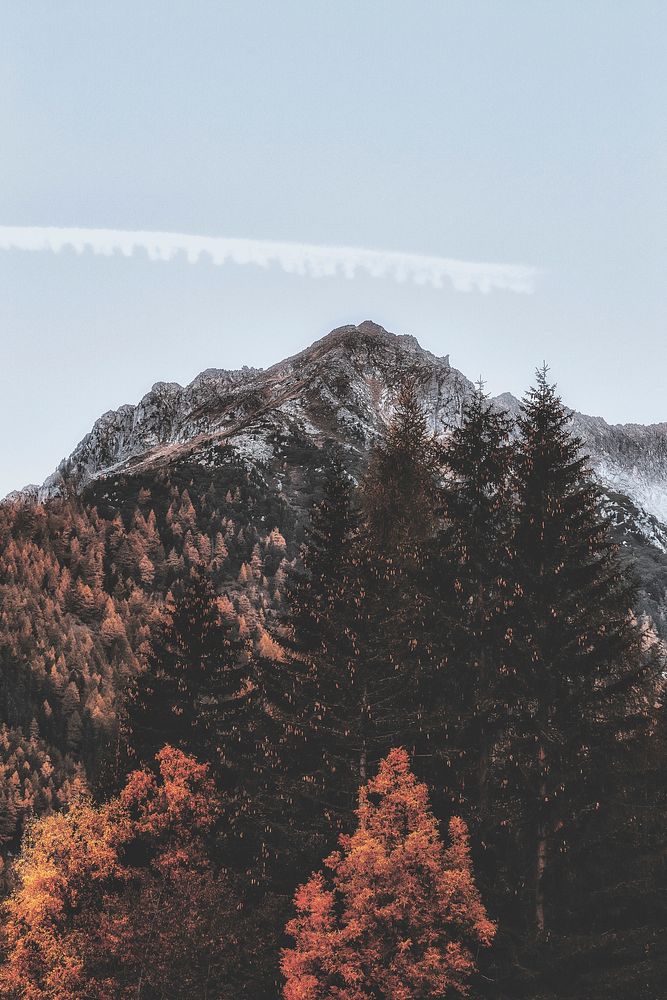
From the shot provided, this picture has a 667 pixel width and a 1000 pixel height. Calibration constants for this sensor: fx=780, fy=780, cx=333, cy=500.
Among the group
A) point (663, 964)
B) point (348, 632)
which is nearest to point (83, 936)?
point (348, 632)

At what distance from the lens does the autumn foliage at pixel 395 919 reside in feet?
69.6

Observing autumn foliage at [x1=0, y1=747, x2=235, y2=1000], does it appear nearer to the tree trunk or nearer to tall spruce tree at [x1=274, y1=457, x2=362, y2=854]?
tall spruce tree at [x1=274, y1=457, x2=362, y2=854]

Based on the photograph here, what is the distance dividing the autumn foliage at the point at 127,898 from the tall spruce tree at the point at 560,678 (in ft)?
36.6

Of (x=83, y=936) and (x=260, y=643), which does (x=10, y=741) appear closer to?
(x=260, y=643)

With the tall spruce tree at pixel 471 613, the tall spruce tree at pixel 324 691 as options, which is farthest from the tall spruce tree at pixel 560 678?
the tall spruce tree at pixel 324 691

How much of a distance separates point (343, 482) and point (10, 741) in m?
161

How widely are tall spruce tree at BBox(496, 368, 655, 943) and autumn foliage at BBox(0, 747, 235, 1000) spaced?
11142 mm

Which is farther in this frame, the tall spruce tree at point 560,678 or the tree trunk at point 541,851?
the tall spruce tree at point 560,678

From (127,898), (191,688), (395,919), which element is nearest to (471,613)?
(395,919)

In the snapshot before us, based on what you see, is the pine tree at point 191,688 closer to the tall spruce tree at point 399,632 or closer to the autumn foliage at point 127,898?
the autumn foliage at point 127,898

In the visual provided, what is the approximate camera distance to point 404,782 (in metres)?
23.7

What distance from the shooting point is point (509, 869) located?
74.5 feet

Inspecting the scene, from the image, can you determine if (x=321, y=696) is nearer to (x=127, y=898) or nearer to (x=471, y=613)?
(x=471, y=613)

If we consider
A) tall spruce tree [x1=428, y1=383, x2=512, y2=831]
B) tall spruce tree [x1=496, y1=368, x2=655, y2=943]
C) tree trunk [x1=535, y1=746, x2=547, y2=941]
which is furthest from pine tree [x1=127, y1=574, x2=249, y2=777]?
tree trunk [x1=535, y1=746, x2=547, y2=941]
